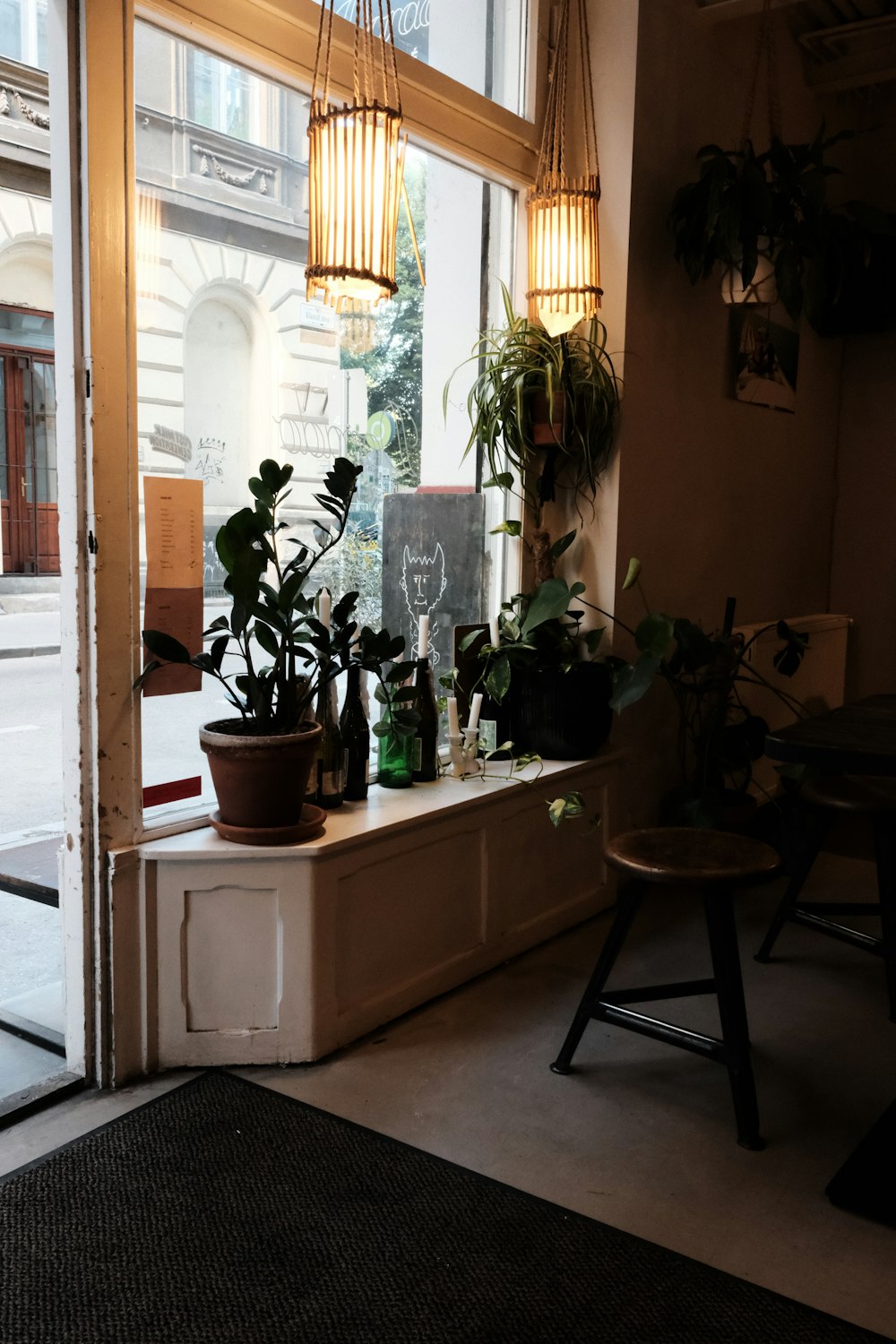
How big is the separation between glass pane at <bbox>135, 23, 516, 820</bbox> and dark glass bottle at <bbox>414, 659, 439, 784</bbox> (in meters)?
0.28

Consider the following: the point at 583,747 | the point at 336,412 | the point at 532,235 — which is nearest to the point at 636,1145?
the point at 583,747

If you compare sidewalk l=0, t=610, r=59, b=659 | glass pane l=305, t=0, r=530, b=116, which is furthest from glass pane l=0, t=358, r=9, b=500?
glass pane l=305, t=0, r=530, b=116

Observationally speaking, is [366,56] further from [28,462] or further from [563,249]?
[28,462]

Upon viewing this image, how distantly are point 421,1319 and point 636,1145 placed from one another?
65 cm

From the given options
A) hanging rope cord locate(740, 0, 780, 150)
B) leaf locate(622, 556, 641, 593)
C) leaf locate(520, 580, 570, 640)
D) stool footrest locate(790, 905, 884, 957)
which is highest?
hanging rope cord locate(740, 0, 780, 150)

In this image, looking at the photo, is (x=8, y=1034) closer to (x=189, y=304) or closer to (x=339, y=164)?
(x=189, y=304)

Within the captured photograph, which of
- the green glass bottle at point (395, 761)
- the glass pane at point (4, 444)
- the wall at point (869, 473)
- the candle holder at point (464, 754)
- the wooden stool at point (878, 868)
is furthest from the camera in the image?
the glass pane at point (4, 444)

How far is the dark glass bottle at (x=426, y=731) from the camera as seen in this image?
9.73 feet

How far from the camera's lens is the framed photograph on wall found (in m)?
4.04

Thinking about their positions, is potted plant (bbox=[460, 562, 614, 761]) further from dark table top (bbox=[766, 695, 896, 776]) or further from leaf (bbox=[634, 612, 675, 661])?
dark table top (bbox=[766, 695, 896, 776])

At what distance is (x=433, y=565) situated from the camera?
3270 mm

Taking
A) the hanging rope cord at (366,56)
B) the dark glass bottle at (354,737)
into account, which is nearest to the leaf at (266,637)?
the dark glass bottle at (354,737)

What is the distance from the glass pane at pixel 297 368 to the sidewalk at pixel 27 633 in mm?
5610

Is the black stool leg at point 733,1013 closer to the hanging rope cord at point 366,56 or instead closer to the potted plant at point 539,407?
the potted plant at point 539,407
